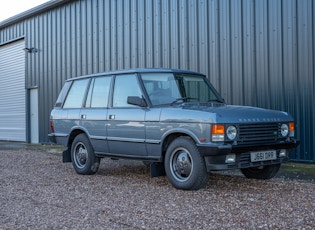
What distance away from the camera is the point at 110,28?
47.0 feet

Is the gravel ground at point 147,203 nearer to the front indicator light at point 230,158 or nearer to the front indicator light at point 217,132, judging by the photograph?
the front indicator light at point 230,158

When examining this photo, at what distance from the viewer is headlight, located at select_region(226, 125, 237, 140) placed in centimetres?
599

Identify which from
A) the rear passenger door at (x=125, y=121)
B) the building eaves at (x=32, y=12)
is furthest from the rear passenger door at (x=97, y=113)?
the building eaves at (x=32, y=12)

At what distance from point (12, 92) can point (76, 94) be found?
480 inches

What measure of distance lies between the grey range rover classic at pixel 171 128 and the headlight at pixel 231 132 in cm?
1

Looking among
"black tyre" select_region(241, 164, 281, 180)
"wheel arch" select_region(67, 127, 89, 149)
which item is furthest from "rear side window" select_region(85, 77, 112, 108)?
"black tyre" select_region(241, 164, 281, 180)

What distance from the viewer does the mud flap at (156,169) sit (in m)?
6.80

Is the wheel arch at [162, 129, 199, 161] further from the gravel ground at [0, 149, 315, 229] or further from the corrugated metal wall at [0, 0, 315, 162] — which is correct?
the corrugated metal wall at [0, 0, 315, 162]

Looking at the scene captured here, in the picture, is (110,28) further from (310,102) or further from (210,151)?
(210,151)

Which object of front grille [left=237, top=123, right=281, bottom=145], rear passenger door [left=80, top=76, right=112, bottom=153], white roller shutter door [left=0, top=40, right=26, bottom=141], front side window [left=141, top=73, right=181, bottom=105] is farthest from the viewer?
white roller shutter door [left=0, top=40, right=26, bottom=141]

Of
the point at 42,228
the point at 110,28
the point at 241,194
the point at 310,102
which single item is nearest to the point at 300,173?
the point at 310,102

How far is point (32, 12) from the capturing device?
17.5m

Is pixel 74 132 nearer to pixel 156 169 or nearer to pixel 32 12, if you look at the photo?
pixel 156 169

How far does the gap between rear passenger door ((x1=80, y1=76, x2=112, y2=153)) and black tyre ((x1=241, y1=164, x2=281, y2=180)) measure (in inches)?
97.5
